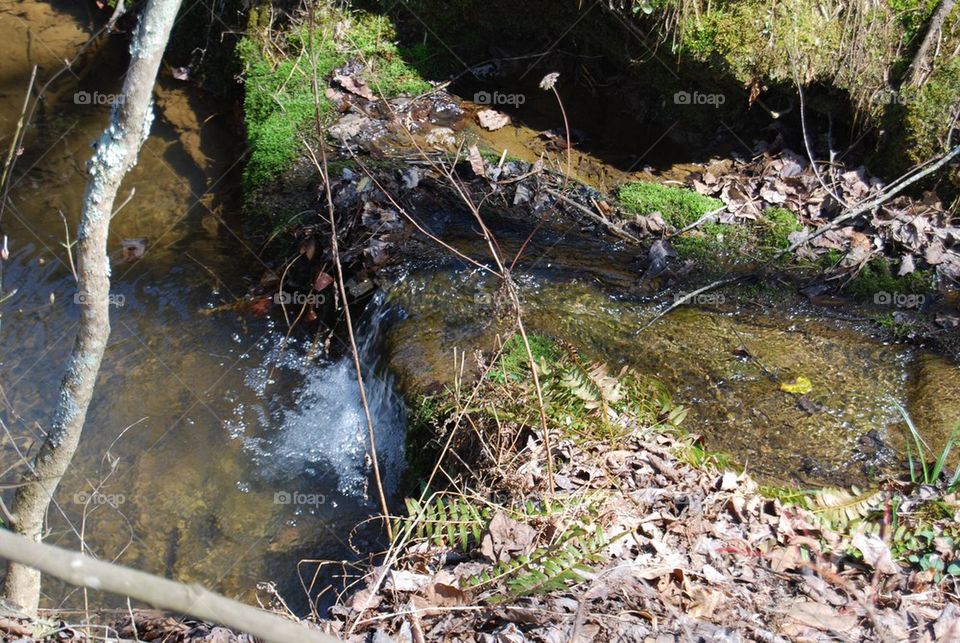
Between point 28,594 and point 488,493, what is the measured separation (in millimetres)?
1901

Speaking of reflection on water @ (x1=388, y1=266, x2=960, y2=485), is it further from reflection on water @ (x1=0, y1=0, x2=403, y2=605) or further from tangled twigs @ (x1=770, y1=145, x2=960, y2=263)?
tangled twigs @ (x1=770, y1=145, x2=960, y2=263)

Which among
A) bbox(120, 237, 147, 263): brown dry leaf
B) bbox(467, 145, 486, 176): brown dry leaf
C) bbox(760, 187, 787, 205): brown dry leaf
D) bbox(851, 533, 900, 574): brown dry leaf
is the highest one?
bbox(467, 145, 486, 176): brown dry leaf

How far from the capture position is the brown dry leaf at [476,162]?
6.00 m

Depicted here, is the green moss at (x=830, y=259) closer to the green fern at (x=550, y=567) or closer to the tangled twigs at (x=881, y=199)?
the tangled twigs at (x=881, y=199)

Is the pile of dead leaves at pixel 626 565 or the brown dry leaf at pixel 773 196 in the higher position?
the brown dry leaf at pixel 773 196

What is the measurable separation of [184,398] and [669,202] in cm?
386

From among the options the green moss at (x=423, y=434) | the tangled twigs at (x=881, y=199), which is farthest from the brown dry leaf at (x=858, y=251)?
the green moss at (x=423, y=434)

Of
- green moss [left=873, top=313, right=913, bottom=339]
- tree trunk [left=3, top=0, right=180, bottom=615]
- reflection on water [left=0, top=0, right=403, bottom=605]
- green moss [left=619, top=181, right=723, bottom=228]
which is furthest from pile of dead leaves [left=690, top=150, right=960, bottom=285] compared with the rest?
tree trunk [left=3, top=0, right=180, bottom=615]

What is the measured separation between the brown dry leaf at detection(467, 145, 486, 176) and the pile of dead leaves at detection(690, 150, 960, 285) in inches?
70.6

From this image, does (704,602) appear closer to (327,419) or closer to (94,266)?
(94,266)

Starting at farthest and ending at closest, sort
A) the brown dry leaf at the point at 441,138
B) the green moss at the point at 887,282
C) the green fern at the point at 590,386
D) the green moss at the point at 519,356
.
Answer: the brown dry leaf at the point at 441,138
the green moss at the point at 887,282
the green moss at the point at 519,356
the green fern at the point at 590,386

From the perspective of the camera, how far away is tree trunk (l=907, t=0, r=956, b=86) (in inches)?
226

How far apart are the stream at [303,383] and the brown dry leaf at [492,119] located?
156 centimetres

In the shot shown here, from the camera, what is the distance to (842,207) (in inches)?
234
